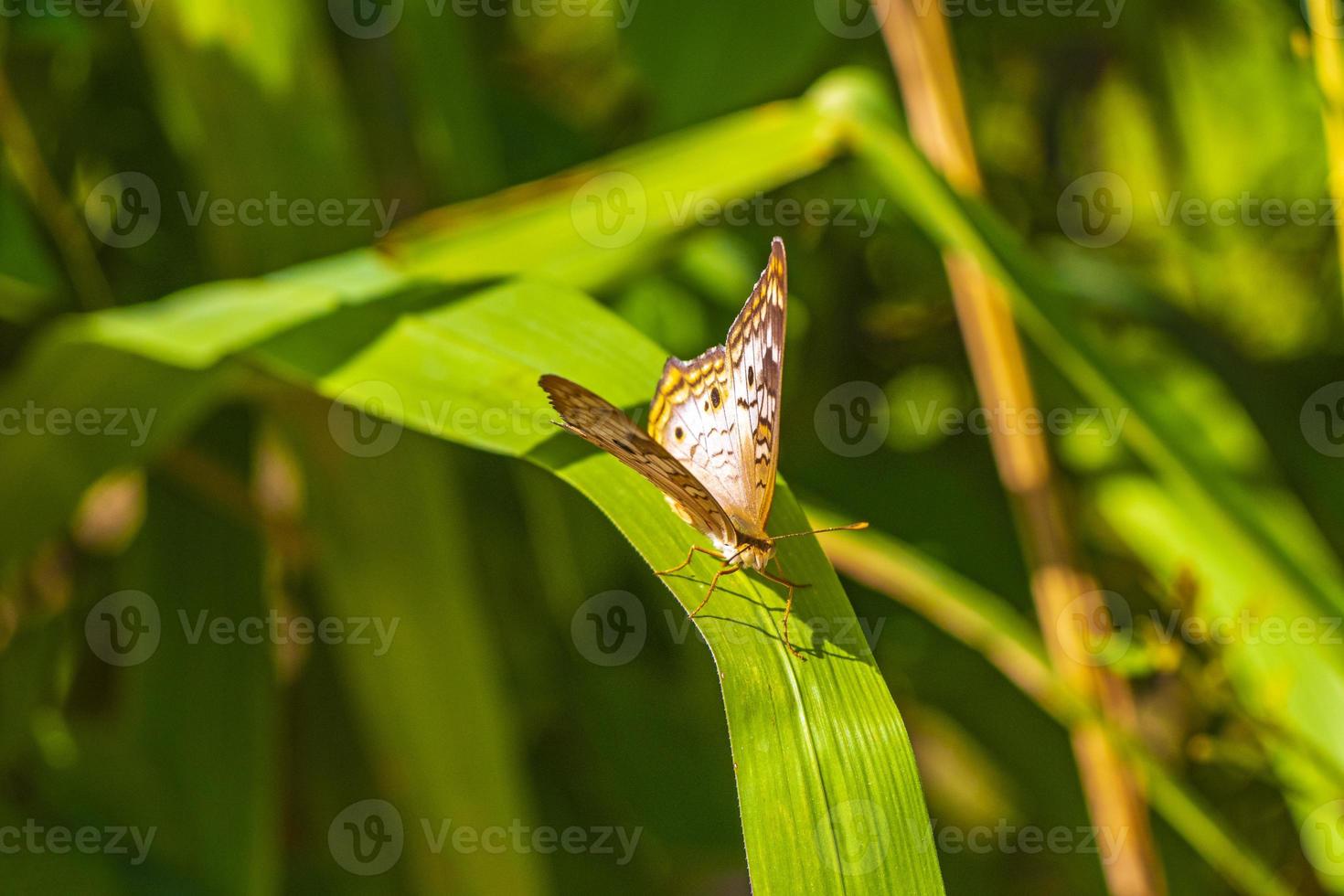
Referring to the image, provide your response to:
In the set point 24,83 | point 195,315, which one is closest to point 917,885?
point 195,315

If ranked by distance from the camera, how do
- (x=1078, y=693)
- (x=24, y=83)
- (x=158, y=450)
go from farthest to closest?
(x=24, y=83)
(x=1078, y=693)
(x=158, y=450)

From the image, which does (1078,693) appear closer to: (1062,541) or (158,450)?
(1062,541)
